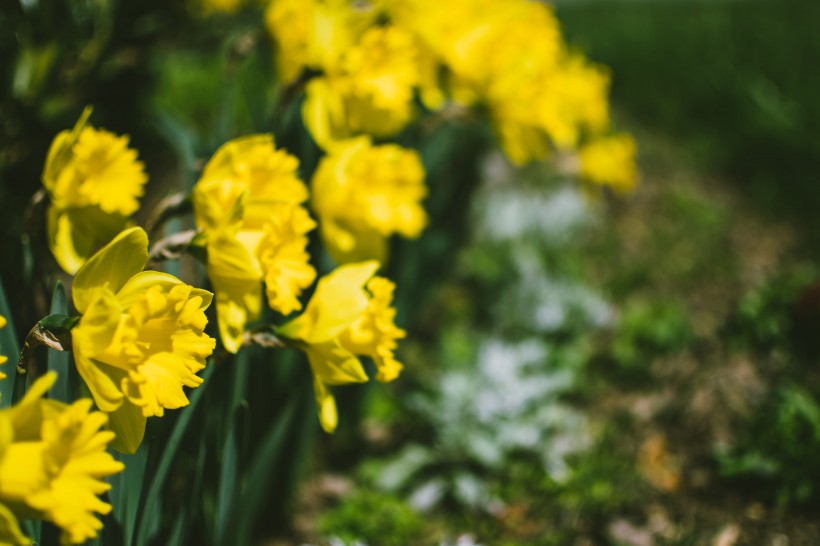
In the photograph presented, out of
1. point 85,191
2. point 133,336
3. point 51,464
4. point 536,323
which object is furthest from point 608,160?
point 51,464

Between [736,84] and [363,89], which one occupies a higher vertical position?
[363,89]

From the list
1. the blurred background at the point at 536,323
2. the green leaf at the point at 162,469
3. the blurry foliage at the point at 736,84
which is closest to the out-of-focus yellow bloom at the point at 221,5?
the blurred background at the point at 536,323

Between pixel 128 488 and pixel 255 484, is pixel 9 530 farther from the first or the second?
pixel 255 484

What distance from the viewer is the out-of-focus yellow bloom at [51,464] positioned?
2.17ft

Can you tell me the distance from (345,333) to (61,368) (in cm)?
40

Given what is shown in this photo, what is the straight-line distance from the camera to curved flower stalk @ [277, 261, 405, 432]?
1011 mm

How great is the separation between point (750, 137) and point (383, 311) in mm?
3040

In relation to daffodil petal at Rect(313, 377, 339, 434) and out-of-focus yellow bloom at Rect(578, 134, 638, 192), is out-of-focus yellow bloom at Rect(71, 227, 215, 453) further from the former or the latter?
out-of-focus yellow bloom at Rect(578, 134, 638, 192)

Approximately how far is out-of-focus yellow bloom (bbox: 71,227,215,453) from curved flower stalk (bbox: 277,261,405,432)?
0.68 ft

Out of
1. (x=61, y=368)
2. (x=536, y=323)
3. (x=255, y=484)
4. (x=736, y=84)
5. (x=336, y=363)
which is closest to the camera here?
(x=61, y=368)

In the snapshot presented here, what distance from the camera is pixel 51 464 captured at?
69 centimetres

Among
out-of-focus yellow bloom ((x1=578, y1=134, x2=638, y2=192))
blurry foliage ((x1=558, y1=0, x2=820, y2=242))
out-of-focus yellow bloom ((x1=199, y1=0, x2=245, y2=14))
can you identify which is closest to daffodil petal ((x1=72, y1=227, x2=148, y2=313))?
out-of-focus yellow bloom ((x1=578, y1=134, x2=638, y2=192))

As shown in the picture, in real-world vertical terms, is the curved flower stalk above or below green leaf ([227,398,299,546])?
above

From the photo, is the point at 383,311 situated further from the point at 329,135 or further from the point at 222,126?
the point at 222,126
